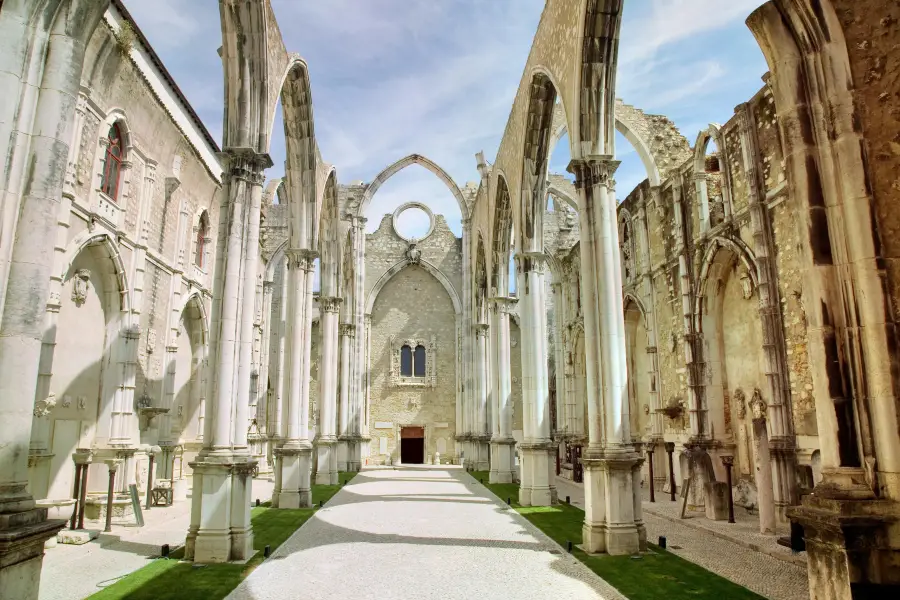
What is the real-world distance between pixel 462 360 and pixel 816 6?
24165mm

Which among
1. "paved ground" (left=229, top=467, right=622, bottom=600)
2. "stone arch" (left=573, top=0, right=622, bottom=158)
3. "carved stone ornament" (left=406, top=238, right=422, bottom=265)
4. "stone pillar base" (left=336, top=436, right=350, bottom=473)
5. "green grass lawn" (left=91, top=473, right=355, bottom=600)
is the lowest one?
"paved ground" (left=229, top=467, right=622, bottom=600)

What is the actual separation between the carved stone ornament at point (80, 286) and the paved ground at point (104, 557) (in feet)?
14.5

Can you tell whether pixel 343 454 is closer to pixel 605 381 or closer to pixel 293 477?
pixel 293 477

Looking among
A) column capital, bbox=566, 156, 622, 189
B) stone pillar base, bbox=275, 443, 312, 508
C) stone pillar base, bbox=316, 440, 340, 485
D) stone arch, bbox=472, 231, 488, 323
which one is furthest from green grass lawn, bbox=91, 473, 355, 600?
stone arch, bbox=472, 231, 488, 323

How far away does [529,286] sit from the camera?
14344 mm

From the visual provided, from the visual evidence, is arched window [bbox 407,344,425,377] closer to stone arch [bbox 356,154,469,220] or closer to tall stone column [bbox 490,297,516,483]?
stone arch [bbox 356,154,469,220]

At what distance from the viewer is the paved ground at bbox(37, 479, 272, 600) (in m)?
6.49

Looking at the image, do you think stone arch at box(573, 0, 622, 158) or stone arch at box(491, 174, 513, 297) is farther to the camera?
stone arch at box(491, 174, 513, 297)

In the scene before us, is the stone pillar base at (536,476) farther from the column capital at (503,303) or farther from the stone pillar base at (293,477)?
the column capital at (503,303)

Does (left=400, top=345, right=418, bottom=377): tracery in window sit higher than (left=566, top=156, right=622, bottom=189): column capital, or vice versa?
(left=566, top=156, right=622, bottom=189): column capital

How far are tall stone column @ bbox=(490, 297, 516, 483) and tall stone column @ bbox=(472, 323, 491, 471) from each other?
433cm

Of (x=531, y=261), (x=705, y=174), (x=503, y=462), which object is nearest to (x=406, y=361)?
(x=503, y=462)

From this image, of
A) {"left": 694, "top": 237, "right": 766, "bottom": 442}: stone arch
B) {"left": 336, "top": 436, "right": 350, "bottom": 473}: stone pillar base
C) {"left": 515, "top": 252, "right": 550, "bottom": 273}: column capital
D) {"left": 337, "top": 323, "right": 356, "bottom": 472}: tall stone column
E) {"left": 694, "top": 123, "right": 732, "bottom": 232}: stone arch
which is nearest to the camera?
{"left": 694, "top": 123, "right": 732, "bottom": 232}: stone arch

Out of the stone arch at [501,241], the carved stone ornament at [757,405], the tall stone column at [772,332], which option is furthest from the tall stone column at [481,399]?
the tall stone column at [772,332]
